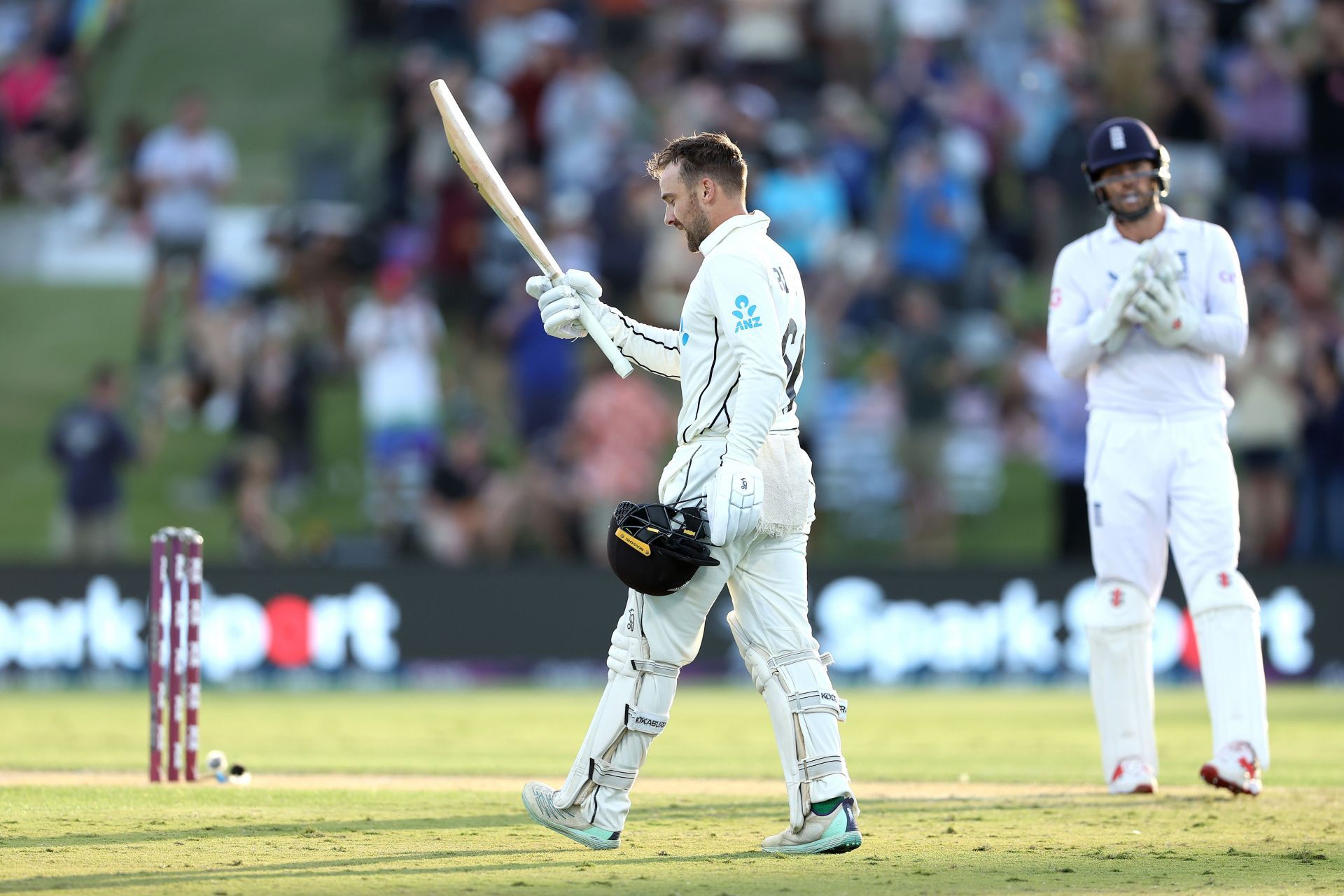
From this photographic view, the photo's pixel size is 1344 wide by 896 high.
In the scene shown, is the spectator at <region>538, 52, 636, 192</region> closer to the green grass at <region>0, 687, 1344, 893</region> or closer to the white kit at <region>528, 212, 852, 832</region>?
the green grass at <region>0, 687, 1344, 893</region>

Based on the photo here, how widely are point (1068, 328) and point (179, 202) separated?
13.8 metres

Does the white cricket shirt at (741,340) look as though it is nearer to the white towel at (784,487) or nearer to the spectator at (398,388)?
the white towel at (784,487)

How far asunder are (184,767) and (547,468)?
9.35 metres

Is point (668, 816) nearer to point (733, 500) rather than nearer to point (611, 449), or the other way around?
point (733, 500)

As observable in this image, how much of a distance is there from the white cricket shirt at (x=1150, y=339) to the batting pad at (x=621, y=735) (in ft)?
9.18

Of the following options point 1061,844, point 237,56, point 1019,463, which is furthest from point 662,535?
point 237,56

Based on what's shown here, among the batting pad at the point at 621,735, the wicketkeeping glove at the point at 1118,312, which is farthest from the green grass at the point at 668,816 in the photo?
the wicketkeeping glove at the point at 1118,312

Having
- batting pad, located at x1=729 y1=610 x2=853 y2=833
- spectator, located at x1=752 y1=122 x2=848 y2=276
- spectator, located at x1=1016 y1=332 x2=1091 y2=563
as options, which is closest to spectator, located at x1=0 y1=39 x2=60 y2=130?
spectator, located at x1=752 y1=122 x2=848 y2=276

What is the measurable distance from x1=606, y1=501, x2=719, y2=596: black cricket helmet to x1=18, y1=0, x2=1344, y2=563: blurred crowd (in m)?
11.2

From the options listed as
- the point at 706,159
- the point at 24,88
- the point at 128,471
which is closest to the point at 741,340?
the point at 706,159

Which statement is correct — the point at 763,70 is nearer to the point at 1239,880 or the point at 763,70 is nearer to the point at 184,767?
the point at 184,767

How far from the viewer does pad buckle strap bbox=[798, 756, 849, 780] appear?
21.3 feet

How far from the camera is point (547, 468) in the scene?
58.9ft

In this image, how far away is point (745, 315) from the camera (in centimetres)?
639
